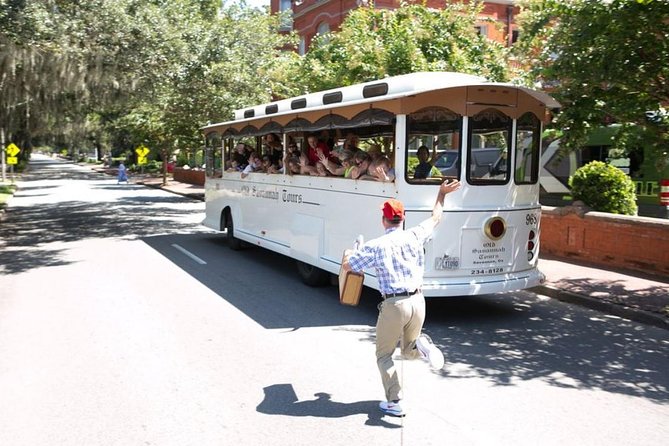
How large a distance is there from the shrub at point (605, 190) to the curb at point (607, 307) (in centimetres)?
368

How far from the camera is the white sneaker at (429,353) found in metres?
4.67

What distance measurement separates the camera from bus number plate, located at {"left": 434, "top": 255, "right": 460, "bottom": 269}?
7363 millimetres

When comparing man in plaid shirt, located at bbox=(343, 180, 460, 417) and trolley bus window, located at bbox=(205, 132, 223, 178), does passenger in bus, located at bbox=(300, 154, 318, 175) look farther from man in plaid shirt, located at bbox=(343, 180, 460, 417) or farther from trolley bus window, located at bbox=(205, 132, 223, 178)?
man in plaid shirt, located at bbox=(343, 180, 460, 417)

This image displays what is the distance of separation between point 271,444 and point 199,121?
21348mm

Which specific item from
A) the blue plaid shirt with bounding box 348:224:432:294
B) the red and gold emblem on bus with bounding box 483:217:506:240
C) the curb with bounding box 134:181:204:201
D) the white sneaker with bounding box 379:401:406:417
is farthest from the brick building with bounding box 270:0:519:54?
the white sneaker with bounding box 379:401:406:417

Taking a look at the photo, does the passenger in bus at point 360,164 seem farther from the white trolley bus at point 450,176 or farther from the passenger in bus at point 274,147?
the passenger in bus at point 274,147

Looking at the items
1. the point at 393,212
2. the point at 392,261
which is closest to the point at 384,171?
the point at 393,212

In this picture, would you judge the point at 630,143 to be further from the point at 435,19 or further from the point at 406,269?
the point at 435,19

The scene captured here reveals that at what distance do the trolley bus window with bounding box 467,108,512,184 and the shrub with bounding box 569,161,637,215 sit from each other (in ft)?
17.0

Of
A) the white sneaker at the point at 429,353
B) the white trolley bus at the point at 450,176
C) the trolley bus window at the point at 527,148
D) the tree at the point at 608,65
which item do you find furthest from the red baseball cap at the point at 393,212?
the tree at the point at 608,65

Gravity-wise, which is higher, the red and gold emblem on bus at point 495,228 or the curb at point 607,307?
the red and gold emblem on bus at point 495,228

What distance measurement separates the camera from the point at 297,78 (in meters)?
18.5

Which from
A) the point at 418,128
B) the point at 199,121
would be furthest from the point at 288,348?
the point at 199,121

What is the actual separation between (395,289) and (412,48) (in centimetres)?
982
